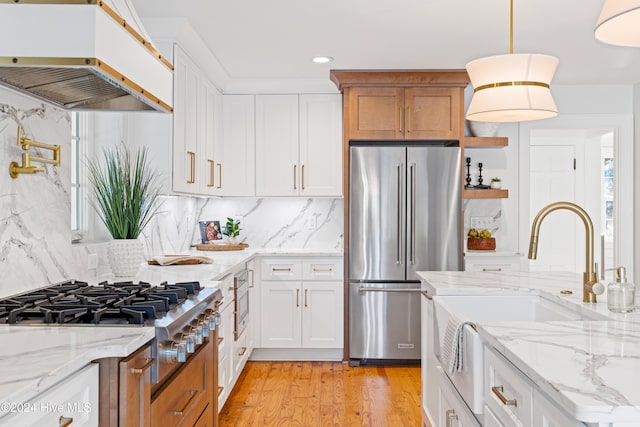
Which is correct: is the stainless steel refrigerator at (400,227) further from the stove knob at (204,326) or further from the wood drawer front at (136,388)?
the wood drawer front at (136,388)

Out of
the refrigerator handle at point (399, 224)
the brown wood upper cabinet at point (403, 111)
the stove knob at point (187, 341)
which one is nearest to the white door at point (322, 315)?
the refrigerator handle at point (399, 224)

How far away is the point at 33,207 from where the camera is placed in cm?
235

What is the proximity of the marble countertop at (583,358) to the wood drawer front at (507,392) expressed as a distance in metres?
0.05

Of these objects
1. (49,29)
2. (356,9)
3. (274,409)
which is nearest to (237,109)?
(356,9)

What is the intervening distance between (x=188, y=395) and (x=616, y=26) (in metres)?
1.93

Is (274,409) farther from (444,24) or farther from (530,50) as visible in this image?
(530,50)

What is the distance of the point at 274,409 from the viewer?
11.4 ft

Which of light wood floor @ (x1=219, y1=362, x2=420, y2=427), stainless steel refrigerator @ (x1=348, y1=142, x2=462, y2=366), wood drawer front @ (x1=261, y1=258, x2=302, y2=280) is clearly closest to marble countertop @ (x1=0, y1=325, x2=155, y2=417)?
light wood floor @ (x1=219, y1=362, x2=420, y2=427)

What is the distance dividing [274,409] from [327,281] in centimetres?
130

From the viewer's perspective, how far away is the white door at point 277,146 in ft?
15.6

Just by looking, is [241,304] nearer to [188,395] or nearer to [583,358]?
[188,395]

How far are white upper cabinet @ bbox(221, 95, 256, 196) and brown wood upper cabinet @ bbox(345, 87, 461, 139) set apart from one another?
91cm

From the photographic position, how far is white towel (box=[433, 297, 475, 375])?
1.90 m

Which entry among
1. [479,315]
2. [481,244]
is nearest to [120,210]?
[479,315]
